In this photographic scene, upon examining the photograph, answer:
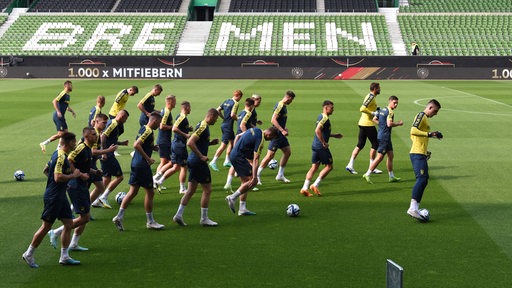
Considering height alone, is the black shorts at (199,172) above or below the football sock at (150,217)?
above

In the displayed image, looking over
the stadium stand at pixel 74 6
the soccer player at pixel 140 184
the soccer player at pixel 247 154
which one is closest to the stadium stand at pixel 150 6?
the stadium stand at pixel 74 6

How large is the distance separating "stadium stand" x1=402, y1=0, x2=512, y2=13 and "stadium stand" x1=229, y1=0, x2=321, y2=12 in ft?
32.7

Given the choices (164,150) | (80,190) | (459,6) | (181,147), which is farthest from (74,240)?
(459,6)

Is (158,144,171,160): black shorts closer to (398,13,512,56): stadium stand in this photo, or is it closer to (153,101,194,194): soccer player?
(153,101,194,194): soccer player

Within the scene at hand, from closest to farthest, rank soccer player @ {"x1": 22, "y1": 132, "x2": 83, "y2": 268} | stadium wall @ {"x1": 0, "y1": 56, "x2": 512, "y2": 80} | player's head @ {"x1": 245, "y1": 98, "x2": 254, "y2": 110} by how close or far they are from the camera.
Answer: soccer player @ {"x1": 22, "y1": 132, "x2": 83, "y2": 268} < player's head @ {"x1": 245, "y1": 98, "x2": 254, "y2": 110} < stadium wall @ {"x1": 0, "y1": 56, "x2": 512, "y2": 80}

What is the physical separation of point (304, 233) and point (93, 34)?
60376 mm

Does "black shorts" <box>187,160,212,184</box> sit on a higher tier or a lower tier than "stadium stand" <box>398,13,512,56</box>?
lower

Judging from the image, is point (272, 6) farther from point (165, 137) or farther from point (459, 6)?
point (165, 137)

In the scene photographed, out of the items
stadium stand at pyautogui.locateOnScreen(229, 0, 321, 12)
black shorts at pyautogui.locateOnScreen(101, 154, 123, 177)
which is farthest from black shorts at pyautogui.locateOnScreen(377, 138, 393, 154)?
stadium stand at pyautogui.locateOnScreen(229, 0, 321, 12)

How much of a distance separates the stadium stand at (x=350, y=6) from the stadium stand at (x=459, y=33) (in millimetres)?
3776

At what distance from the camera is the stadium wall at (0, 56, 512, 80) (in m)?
55.5

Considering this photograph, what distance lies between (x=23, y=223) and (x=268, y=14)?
62.0 metres

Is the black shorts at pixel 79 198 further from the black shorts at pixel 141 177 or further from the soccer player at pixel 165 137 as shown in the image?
the soccer player at pixel 165 137

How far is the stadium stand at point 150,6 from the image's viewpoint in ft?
241
